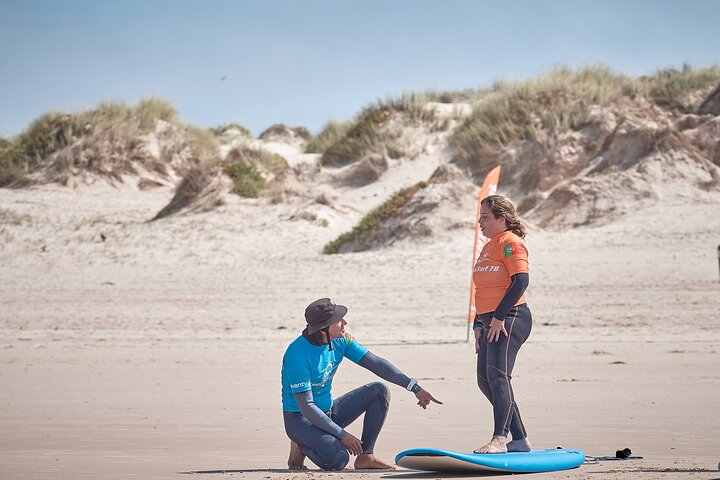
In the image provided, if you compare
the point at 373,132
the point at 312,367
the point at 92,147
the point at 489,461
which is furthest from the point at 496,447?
the point at 92,147

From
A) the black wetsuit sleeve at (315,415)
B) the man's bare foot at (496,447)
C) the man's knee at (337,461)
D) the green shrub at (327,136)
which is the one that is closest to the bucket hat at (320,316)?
the black wetsuit sleeve at (315,415)

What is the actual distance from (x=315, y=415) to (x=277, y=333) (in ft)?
25.5

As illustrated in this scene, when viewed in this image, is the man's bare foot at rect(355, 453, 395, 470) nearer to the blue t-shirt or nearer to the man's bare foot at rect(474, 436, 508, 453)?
the blue t-shirt

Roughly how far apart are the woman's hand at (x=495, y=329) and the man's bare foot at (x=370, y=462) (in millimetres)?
840

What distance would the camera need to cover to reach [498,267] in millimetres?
5215

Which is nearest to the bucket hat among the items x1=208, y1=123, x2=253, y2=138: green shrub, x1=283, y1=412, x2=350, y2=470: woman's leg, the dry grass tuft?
x1=283, y1=412, x2=350, y2=470: woman's leg

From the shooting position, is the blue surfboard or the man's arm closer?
the blue surfboard

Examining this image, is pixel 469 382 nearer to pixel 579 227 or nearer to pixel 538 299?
pixel 538 299

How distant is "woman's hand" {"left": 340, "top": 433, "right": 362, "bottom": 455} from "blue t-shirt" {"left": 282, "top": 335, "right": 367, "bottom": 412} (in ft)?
1.03

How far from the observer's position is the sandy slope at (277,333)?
6.07 metres

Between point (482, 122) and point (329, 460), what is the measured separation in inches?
728

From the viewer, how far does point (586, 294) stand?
46.2 feet

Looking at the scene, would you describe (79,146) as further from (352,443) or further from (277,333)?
(352,443)

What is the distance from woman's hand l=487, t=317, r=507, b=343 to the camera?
5082mm
